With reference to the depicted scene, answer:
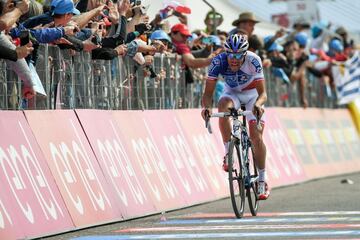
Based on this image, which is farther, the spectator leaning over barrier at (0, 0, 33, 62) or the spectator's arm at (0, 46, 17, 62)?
the spectator's arm at (0, 46, 17, 62)

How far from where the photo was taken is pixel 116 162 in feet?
46.0

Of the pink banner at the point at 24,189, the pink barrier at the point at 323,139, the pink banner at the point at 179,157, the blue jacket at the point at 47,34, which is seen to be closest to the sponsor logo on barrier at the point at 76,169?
the pink banner at the point at 24,189

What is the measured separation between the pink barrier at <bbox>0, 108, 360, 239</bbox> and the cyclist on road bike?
113 centimetres

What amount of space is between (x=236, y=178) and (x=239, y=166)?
0.21m

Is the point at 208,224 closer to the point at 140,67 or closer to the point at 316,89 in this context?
the point at 140,67

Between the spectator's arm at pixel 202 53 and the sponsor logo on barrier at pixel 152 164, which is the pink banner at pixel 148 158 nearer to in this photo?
the sponsor logo on barrier at pixel 152 164

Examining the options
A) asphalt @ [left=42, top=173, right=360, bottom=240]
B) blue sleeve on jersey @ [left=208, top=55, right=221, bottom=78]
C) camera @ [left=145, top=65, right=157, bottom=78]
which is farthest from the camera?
camera @ [left=145, top=65, right=157, bottom=78]

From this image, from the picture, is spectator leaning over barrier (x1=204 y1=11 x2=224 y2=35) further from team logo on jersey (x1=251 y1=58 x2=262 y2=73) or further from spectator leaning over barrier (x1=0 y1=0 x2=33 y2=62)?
spectator leaning over barrier (x1=0 y1=0 x2=33 y2=62)

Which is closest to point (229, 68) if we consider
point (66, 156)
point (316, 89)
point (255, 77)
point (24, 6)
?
point (255, 77)

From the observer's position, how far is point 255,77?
1441 cm

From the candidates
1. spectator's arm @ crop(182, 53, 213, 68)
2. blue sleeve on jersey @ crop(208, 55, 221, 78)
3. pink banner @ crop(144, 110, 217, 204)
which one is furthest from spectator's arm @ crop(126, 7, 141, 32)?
spectator's arm @ crop(182, 53, 213, 68)

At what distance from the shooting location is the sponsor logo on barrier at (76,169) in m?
12.5

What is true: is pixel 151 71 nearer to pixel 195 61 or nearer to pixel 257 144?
pixel 195 61

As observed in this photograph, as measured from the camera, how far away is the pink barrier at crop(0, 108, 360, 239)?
1161cm
